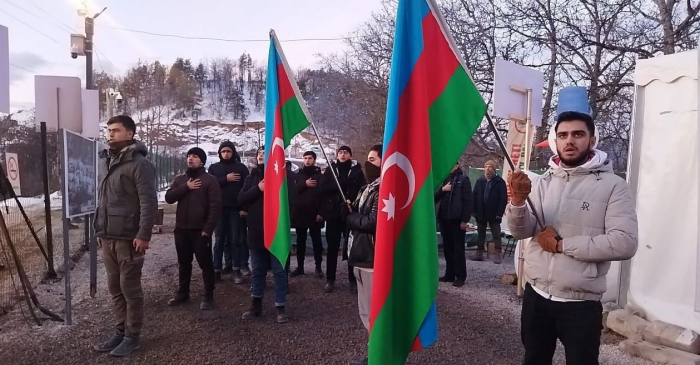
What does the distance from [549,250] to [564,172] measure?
46cm

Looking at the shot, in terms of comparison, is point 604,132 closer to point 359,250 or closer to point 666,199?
point 666,199

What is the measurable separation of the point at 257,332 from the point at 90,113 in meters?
4.35

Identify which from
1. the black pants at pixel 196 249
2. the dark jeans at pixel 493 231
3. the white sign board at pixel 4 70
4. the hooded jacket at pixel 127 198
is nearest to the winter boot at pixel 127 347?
the hooded jacket at pixel 127 198

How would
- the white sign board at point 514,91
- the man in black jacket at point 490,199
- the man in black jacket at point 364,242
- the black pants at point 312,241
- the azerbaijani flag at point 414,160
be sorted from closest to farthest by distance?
the azerbaijani flag at point 414,160, the man in black jacket at point 364,242, the white sign board at point 514,91, the black pants at point 312,241, the man in black jacket at point 490,199

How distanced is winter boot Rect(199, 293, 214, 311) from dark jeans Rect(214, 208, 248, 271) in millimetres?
1306

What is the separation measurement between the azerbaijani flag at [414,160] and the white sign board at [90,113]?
19.8 ft

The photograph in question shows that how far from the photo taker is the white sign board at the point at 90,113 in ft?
23.4

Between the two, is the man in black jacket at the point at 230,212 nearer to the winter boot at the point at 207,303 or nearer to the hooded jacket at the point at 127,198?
the winter boot at the point at 207,303

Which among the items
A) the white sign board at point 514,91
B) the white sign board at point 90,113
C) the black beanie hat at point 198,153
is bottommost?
the black beanie hat at point 198,153

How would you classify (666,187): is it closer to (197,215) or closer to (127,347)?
(197,215)

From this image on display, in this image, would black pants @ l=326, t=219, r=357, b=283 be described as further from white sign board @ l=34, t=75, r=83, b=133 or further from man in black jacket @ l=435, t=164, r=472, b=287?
white sign board @ l=34, t=75, r=83, b=133

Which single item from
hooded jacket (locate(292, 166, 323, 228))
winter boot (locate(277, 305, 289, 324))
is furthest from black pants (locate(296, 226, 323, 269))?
winter boot (locate(277, 305, 289, 324))

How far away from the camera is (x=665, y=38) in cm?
1145

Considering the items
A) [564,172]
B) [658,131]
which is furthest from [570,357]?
[658,131]
